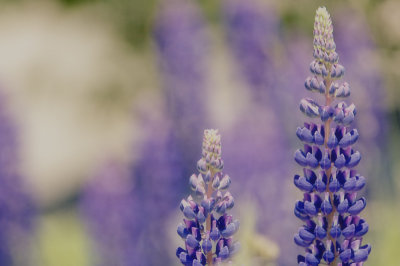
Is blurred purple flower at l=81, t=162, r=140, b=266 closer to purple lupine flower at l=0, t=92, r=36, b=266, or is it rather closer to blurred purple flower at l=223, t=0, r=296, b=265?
purple lupine flower at l=0, t=92, r=36, b=266

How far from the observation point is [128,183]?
6.72 metres

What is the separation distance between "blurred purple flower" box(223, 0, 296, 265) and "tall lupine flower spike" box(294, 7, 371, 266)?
3.20 meters

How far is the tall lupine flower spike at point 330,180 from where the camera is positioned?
235cm

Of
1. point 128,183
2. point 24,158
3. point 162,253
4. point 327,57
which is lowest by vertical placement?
point 327,57

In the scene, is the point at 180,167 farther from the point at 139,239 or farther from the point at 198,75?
the point at 198,75

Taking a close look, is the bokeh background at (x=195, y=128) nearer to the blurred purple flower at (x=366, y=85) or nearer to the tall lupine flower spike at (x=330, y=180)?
the blurred purple flower at (x=366, y=85)

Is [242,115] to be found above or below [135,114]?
below

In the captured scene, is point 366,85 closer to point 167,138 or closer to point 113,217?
point 167,138

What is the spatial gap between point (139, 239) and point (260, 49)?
2.24m

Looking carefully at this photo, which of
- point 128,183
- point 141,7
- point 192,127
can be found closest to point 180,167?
point 128,183

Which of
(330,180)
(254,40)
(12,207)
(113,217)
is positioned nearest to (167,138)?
(113,217)

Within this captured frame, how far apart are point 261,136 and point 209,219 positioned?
3.97 meters

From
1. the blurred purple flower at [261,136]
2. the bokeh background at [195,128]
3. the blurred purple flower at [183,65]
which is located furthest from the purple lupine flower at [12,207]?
the blurred purple flower at [261,136]

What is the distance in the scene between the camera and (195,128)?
7.60 metres
